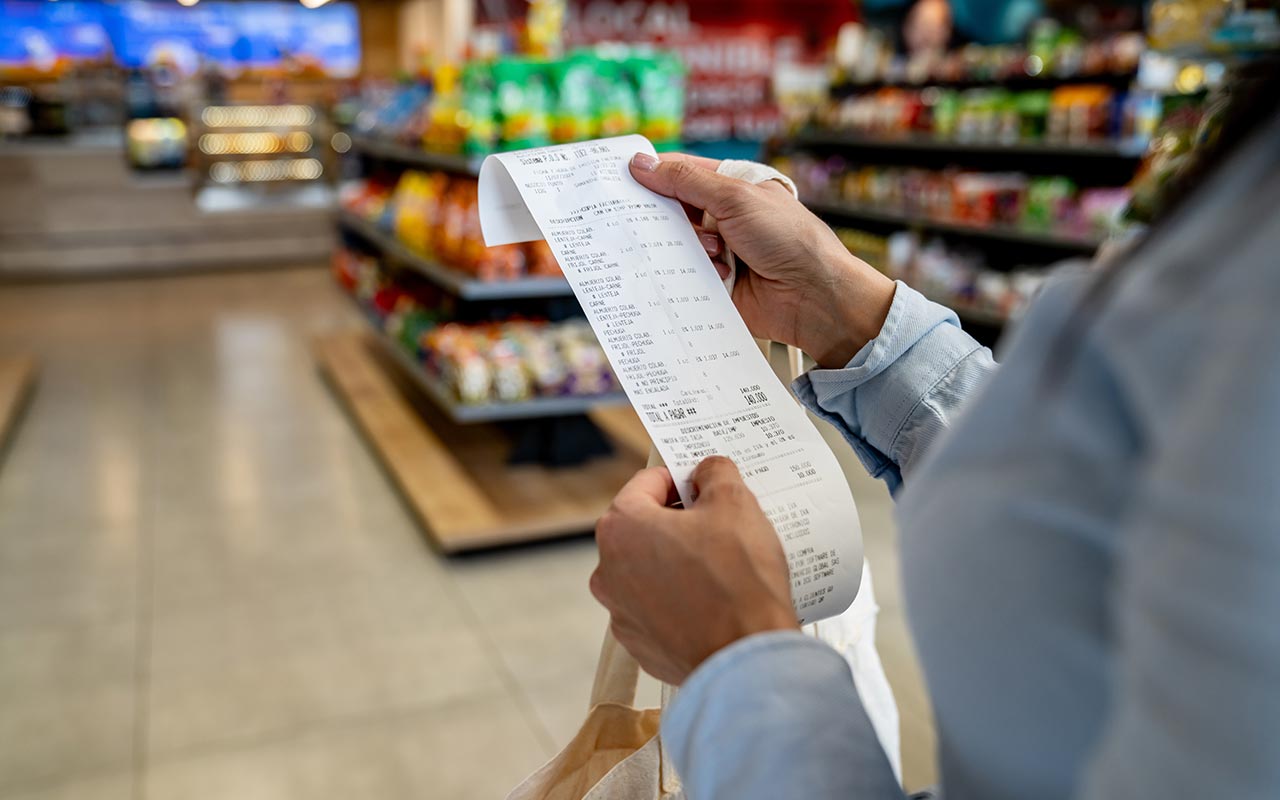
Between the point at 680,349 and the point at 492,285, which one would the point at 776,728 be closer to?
the point at 680,349

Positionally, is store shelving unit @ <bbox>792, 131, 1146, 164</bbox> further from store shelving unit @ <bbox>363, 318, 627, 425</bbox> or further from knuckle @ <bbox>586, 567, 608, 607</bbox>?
knuckle @ <bbox>586, 567, 608, 607</bbox>

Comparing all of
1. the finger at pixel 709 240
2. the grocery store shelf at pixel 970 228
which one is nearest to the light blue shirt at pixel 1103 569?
the finger at pixel 709 240

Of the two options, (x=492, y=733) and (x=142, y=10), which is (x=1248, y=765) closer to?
(x=492, y=733)

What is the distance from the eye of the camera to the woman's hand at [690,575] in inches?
27.2

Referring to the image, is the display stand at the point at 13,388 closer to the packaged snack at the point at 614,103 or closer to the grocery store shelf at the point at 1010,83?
the packaged snack at the point at 614,103

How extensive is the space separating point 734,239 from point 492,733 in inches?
71.2

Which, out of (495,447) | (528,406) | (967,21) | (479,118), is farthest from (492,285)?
(967,21)

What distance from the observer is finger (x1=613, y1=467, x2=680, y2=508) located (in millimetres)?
788

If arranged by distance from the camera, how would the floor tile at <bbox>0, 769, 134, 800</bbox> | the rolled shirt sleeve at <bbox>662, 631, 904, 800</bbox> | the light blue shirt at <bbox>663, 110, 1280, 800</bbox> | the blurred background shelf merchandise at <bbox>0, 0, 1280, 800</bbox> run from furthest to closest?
the blurred background shelf merchandise at <bbox>0, 0, 1280, 800</bbox>
the floor tile at <bbox>0, 769, 134, 800</bbox>
the rolled shirt sleeve at <bbox>662, 631, 904, 800</bbox>
the light blue shirt at <bbox>663, 110, 1280, 800</bbox>

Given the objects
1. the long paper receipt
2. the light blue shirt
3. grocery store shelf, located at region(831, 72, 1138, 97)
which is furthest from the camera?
grocery store shelf, located at region(831, 72, 1138, 97)

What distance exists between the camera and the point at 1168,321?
17.5 inches

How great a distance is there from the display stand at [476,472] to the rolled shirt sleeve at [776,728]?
9.58 ft

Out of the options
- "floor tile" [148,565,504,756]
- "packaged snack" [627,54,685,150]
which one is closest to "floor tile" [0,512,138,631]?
"floor tile" [148,565,504,756]

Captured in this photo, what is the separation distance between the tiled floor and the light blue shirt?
1.99 meters
